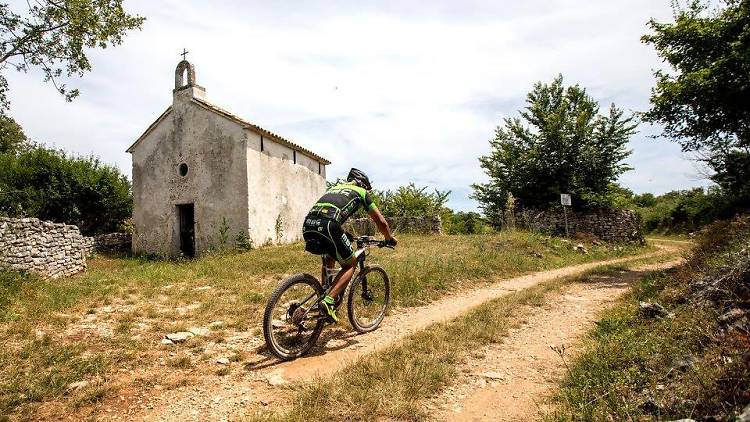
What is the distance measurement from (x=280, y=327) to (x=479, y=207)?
2113cm

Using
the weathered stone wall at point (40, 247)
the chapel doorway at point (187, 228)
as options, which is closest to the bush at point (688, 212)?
the chapel doorway at point (187, 228)

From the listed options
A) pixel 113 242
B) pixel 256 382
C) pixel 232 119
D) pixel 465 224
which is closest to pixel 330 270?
pixel 256 382

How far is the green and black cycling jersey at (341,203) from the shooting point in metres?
4.66

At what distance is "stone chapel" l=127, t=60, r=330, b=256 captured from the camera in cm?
1526

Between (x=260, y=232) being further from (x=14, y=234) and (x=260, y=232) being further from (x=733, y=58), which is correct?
(x=733, y=58)

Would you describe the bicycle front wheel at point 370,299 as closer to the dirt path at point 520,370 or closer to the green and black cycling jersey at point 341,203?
the green and black cycling jersey at point 341,203

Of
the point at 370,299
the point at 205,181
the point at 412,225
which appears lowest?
the point at 370,299

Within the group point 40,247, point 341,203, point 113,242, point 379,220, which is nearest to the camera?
point 341,203

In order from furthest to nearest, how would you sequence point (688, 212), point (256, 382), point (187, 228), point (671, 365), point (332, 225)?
1. point (688, 212)
2. point (187, 228)
3. point (332, 225)
4. point (256, 382)
5. point (671, 365)

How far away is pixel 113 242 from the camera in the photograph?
59.7 feet

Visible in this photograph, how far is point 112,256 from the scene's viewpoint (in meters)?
16.5

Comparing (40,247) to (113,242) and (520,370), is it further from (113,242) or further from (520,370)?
(520,370)

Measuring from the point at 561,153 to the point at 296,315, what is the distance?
19251 mm

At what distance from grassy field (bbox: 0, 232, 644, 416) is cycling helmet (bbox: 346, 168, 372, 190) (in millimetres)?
2567
